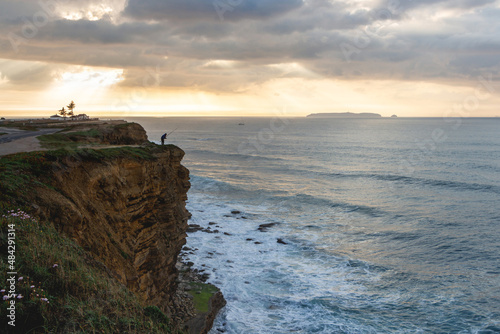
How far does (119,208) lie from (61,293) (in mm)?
8565

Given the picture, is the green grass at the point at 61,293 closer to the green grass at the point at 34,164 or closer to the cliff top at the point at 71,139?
the green grass at the point at 34,164

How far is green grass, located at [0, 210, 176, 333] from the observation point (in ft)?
22.9

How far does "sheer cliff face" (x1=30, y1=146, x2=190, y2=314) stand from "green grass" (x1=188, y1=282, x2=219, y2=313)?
1.78 metres

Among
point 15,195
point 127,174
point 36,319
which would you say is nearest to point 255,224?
point 127,174

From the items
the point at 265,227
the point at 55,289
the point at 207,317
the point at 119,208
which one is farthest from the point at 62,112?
the point at 55,289

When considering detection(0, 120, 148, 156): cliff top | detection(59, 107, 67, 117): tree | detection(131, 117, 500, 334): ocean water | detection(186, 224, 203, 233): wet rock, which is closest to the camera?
detection(0, 120, 148, 156): cliff top

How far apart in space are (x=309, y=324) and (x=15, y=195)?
17.4 metres

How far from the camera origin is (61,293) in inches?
305

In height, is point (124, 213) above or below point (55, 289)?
below

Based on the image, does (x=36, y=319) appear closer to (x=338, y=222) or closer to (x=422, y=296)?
(x=422, y=296)

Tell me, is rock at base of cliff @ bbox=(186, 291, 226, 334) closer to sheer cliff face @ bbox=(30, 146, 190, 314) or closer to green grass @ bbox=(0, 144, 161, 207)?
sheer cliff face @ bbox=(30, 146, 190, 314)

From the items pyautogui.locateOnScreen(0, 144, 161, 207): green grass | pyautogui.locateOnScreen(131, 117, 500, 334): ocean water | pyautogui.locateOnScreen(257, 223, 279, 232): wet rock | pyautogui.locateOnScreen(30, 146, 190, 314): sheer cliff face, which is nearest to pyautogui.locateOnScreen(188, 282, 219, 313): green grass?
pyautogui.locateOnScreen(131, 117, 500, 334): ocean water

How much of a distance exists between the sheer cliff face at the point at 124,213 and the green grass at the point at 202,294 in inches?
70.0

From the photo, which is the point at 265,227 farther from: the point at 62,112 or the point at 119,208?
the point at 62,112
